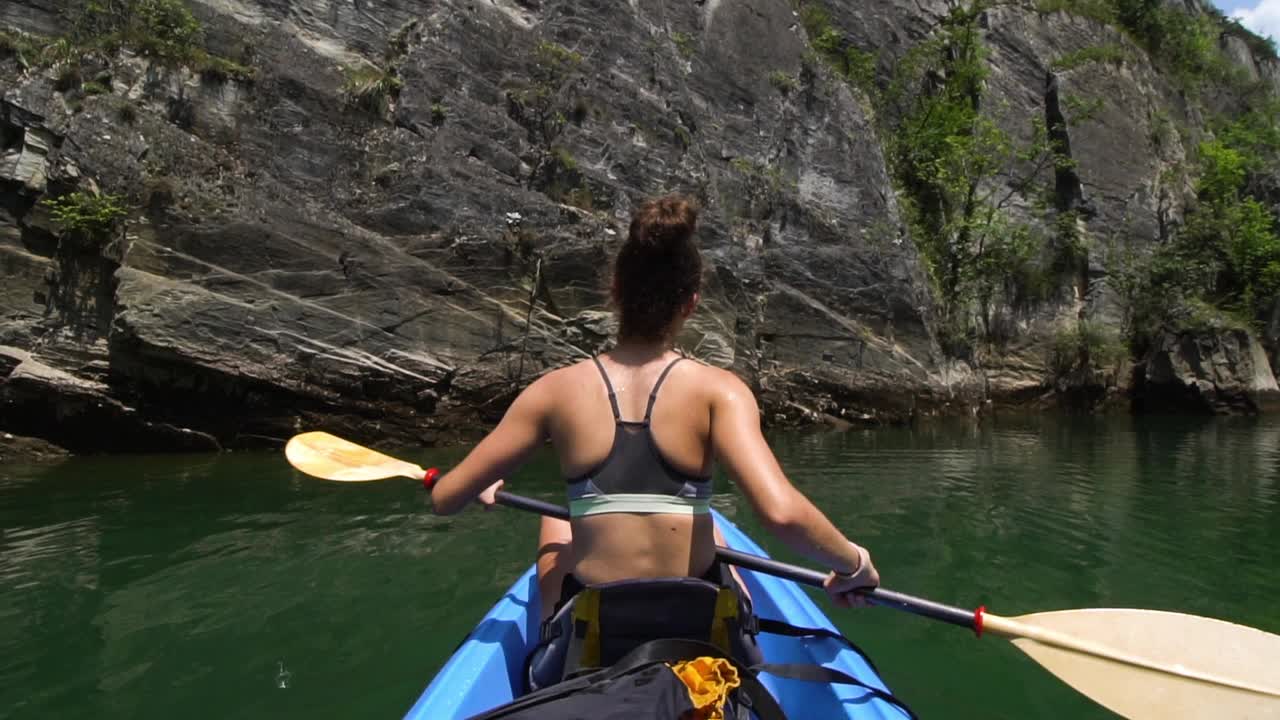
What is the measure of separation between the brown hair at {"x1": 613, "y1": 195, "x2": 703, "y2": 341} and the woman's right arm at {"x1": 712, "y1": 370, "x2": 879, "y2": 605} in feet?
0.73

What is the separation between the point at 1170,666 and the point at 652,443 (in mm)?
1887

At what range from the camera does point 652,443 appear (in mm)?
1521

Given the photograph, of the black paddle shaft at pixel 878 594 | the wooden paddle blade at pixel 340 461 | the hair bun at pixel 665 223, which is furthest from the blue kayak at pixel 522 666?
the hair bun at pixel 665 223

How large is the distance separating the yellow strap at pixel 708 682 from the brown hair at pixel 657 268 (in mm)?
715

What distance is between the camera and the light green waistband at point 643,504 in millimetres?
1536

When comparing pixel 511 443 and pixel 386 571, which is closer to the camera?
pixel 511 443

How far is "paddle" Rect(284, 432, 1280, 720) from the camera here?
6.91 ft

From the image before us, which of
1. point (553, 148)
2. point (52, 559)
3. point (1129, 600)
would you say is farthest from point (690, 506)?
point (553, 148)

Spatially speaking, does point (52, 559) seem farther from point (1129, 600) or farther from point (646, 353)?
point (1129, 600)

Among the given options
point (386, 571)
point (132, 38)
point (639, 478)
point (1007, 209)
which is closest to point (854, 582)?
point (639, 478)

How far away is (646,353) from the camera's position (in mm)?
1649

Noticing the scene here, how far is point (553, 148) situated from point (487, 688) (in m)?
10.3

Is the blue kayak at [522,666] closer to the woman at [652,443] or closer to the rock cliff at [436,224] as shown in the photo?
the woman at [652,443]

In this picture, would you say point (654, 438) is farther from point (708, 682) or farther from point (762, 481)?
point (708, 682)
